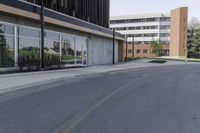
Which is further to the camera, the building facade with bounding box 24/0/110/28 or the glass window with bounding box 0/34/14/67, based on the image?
the building facade with bounding box 24/0/110/28

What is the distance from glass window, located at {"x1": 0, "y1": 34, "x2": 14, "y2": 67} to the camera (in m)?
23.0

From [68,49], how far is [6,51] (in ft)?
38.7

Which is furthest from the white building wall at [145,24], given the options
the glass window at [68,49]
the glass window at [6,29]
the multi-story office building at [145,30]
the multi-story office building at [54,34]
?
the glass window at [6,29]

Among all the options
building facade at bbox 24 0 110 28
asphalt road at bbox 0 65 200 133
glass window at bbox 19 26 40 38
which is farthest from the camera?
building facade at bbox 24 0 110 28

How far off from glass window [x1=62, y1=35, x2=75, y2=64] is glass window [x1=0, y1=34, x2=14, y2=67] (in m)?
9.32

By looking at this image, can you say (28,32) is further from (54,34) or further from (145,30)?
(145,30)

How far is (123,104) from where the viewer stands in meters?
10.9

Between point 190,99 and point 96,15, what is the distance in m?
37.0

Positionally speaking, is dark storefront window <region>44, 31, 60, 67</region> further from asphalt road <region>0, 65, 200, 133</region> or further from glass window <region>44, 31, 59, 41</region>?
asphalt road <region>0, 65, 200, 133</region>

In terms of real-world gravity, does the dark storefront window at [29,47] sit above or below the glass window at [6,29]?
below

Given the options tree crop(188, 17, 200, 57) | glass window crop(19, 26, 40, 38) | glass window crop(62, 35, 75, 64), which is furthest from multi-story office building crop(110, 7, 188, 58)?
glass window crop(19, 26, 40, 38)

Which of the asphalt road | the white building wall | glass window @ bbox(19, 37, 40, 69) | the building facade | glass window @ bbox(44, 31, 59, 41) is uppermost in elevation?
the white building wall

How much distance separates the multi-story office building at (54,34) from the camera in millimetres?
23503

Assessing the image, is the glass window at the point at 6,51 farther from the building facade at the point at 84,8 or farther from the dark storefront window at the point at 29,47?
the building facade at the point at 84,8
